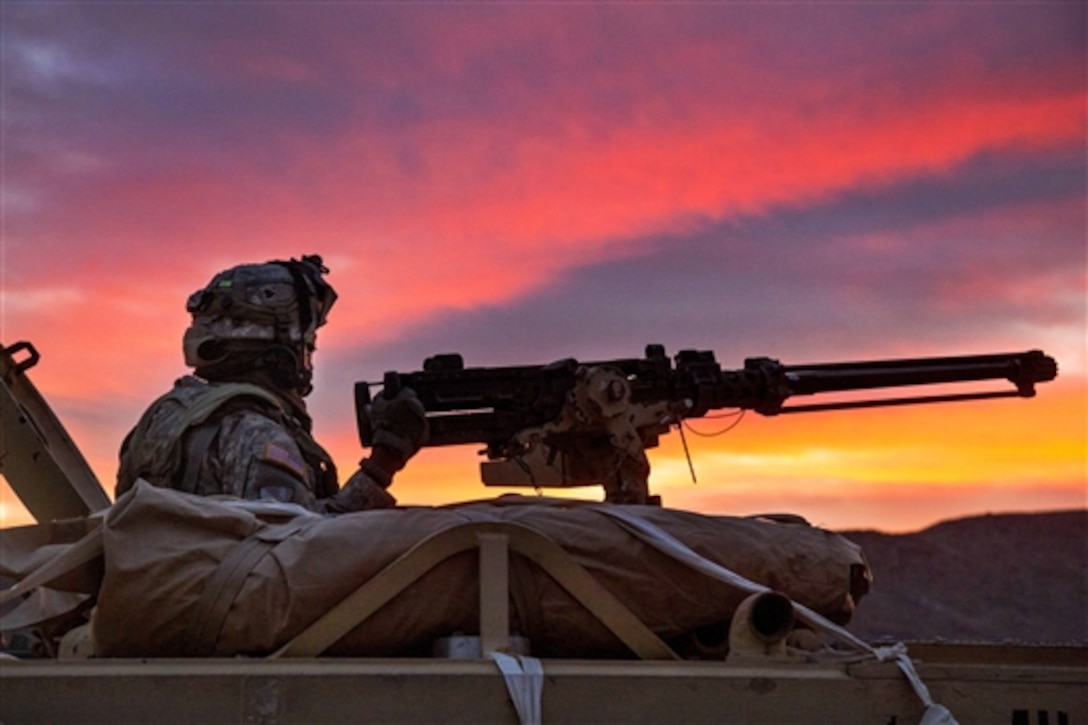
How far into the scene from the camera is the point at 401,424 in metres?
5.97

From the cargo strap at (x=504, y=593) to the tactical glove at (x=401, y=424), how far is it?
8.05 ft

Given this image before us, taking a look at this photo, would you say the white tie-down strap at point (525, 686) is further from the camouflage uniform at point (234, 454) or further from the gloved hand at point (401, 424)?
the gloved hand at point (401, 424)

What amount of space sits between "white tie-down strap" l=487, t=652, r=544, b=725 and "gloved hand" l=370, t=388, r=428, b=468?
272cm

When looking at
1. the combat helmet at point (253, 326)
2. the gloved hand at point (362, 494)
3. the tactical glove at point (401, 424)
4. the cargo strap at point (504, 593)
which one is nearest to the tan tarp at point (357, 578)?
the cargo strap at point (504, 593)

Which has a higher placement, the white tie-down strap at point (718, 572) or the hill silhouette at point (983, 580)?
the hill silhouette at point (983, 580)

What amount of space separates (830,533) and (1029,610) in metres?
27.0

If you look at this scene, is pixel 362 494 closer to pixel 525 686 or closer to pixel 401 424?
pixel 401 424

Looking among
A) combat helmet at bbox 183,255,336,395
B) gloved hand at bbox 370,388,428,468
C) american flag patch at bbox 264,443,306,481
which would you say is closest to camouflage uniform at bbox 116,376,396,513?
american flag patch at bbox 264,443,306,481

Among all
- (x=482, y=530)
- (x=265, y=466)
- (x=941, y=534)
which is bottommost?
(x=482, y=530)

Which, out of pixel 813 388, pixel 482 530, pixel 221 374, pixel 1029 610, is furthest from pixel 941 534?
pixel 482 530

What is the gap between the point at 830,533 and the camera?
3881 millimetres

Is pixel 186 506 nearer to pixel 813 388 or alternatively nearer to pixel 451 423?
pixel 451 423

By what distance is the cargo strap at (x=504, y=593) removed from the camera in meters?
3.34

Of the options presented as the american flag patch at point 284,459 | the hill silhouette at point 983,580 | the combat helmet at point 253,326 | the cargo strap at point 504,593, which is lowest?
the cargo strap at point 504,593
